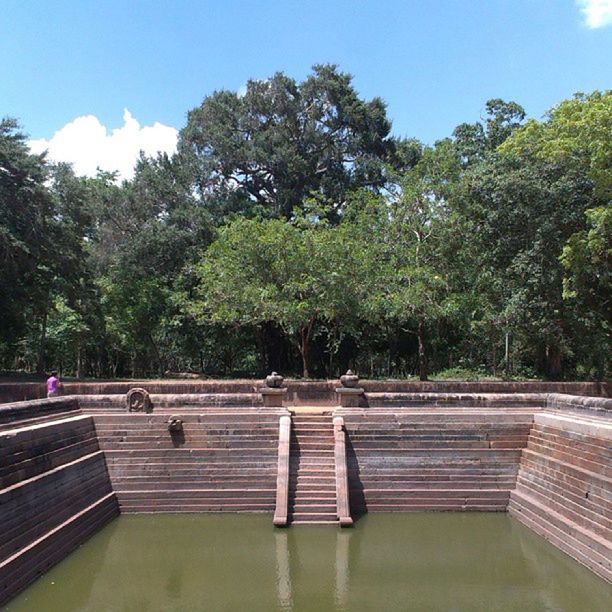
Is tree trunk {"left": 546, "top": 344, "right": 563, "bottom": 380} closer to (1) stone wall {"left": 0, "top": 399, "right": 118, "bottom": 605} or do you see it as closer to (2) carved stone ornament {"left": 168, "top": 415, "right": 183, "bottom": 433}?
(2) carved stone ornament {"left": 168, "top": 415, "right": 183, "bottom": 433}

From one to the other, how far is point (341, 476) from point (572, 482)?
11.5 feet

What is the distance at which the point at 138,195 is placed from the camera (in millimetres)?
25062

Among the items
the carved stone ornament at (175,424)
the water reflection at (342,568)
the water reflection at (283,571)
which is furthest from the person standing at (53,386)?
the water reflection at (342,568)

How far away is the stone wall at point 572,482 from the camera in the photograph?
7.59 meters

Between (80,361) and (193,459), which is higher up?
(80,361)

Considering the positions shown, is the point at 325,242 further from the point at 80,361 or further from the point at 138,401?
the point at 80,361

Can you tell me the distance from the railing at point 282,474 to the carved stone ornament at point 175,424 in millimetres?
1803

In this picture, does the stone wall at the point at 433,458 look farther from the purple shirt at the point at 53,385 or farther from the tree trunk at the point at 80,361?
the tree trunk at the point at 80,361

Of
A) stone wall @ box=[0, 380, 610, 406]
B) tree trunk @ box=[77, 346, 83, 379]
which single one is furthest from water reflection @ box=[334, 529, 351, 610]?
tree trunk @ box=[77, 346, 83, 379]

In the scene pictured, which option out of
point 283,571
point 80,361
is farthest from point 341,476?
point 80,361

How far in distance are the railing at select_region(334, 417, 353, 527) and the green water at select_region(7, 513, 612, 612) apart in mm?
231

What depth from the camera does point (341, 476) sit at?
980 cm

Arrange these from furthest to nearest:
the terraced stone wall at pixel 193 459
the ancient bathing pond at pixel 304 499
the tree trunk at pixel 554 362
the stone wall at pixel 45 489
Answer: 1. the tree trunk at pixel 554 362
2. the terraced stone wall at pixel 193 459
3. the ancient bathing pond at pixel 304 499
4. the stone wall at pixel 45 489

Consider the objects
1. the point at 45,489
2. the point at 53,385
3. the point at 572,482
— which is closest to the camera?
the point at 45,489
